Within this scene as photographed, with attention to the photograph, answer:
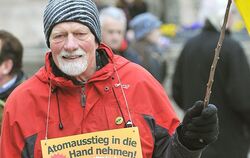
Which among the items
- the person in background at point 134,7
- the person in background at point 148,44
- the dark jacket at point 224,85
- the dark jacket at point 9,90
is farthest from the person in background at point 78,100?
the person in background at point 134,7

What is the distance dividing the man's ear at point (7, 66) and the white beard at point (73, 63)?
165 cm

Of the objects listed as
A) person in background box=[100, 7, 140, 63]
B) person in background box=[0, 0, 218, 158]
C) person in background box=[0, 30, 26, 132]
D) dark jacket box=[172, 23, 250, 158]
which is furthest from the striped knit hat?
person in background box=[100, 7, 140, 63]

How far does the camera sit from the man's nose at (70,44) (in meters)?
4.36

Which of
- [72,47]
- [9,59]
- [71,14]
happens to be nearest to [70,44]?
[72,47]

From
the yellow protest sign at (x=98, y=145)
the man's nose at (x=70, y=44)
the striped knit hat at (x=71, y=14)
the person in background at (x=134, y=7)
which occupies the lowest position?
the yellow protest sign at (x=98, y=145)

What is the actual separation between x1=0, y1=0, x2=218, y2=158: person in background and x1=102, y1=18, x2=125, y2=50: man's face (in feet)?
10.2

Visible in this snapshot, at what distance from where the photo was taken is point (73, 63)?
4.38m

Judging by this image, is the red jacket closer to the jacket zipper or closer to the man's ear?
the jacket zipper

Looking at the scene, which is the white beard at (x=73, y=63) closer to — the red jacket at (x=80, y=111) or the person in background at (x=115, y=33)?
the red jacket at (x=80, y=111)

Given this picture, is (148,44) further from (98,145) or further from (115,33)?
(98,145)

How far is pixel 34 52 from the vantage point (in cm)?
1750

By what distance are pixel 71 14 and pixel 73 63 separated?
23 cm

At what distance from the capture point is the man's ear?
6016 mm

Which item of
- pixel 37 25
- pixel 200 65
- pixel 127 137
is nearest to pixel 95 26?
pixel 127 137
